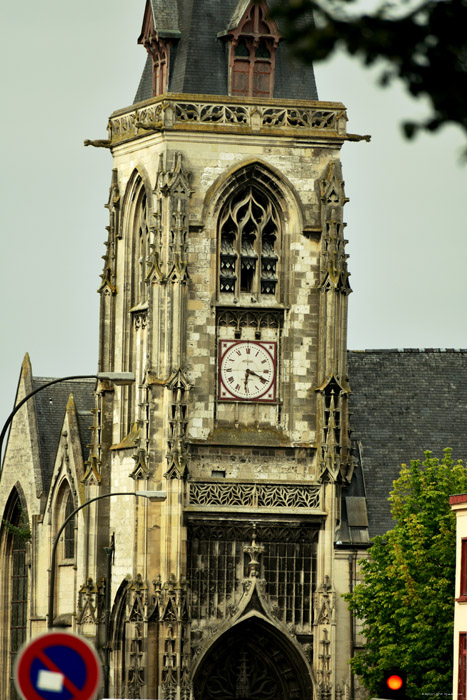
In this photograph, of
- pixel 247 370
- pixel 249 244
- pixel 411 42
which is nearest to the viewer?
pixel 411 42

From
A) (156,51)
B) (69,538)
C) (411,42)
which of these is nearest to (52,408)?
(69,538)

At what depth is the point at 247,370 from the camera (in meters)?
57.8

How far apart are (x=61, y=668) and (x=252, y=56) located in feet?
156

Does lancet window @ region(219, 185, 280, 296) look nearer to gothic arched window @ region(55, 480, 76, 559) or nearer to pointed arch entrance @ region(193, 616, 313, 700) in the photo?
pointed arch entrance @ region(193, 616, 313, 700)

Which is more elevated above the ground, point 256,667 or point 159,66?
point 159,66

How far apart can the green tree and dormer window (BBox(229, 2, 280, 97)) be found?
43.4 feet

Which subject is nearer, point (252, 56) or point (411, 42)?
point (411, 42)

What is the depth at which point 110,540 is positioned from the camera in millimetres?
59219

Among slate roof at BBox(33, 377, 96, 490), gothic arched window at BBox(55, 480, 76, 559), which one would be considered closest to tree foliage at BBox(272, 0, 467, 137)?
gothic arched window at BBox(55, 480, 76, 559)

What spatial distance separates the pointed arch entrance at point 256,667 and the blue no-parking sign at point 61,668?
143ft

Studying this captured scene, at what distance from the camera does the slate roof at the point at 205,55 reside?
5862cm

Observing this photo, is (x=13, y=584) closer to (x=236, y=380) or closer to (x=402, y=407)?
(x=402, y=407)

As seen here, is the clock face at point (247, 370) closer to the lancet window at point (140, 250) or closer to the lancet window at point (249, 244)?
the lancet window at point (249, 244)

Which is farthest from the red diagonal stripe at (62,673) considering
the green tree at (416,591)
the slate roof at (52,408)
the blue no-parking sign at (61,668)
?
the slate roof at (52,408)
